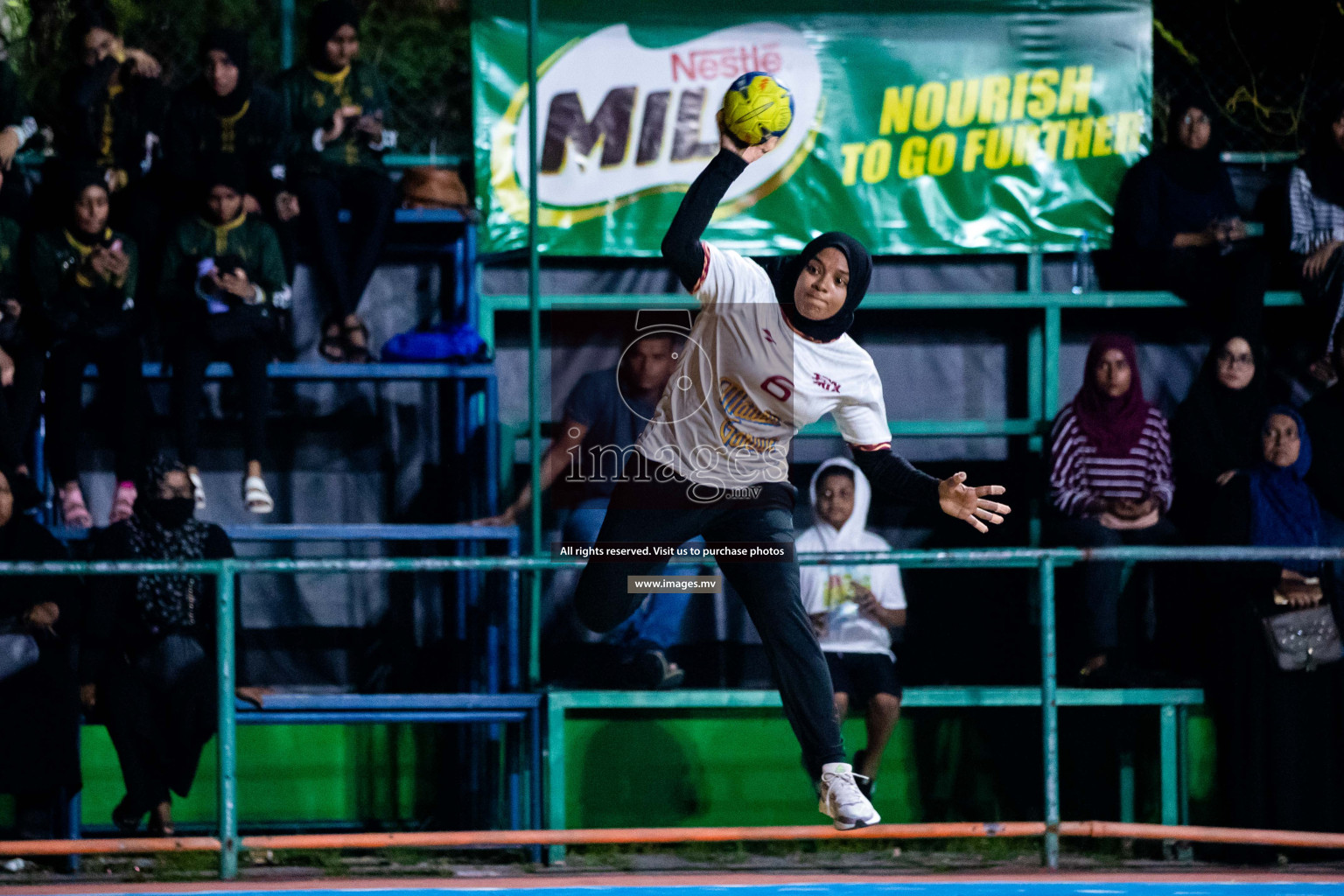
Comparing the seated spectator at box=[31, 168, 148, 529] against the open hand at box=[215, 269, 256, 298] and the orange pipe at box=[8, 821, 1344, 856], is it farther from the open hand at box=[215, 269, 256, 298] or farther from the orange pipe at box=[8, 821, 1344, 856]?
the orange pipe at box=[8, 821, 1344, 856]

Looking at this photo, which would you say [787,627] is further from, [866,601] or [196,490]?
[196,490]

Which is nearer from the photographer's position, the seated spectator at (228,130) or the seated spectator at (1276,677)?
the seated spectator at (1276,677)

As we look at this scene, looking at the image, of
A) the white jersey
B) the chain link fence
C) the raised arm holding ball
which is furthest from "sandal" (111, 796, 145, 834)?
the chain link fence

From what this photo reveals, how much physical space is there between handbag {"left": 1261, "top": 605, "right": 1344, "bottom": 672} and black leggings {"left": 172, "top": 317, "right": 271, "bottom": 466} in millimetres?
4049

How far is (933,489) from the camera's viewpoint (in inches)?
155

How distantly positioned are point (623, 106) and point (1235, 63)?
3.16 meters

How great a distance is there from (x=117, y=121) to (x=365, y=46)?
1389 mm

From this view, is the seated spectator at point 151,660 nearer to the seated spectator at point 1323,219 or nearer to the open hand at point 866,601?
the open hand at point 866,601

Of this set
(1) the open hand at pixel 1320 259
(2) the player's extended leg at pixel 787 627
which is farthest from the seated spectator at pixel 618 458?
(1) the open hand at pixel 1320 259

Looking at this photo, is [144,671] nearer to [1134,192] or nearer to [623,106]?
[623,106]

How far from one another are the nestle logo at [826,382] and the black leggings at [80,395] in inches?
129

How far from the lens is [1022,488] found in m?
6.93

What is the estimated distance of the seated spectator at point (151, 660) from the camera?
5562 mm

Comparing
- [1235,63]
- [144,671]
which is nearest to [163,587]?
[144,671]
